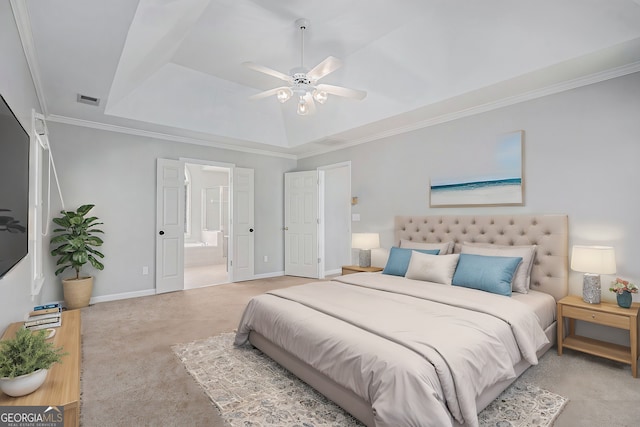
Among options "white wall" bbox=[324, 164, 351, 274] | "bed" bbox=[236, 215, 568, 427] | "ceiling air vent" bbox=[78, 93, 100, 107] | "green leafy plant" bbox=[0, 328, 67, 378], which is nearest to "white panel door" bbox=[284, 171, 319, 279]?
"white wall" bbox=[324, 164, 351, 274]

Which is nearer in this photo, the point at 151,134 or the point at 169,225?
the point at 151,134

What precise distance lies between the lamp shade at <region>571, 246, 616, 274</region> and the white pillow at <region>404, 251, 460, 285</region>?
992 mm

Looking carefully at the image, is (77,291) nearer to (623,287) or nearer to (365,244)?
(365,244)

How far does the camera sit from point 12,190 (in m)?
1.62

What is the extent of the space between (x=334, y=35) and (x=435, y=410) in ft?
11.6

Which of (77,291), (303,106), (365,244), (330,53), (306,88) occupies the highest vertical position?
(330,53)

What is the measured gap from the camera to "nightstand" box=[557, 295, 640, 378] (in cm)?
239

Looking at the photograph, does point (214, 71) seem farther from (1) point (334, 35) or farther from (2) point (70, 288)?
(2) point (70, 288)

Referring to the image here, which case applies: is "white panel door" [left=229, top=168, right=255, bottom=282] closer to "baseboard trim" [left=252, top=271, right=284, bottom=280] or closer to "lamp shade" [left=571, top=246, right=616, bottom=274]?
"baseboard trim" [left=252, top=271, right=284, bottom=280]

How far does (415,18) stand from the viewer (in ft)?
10.5

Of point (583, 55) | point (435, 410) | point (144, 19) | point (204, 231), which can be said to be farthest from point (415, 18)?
point (204, 231)

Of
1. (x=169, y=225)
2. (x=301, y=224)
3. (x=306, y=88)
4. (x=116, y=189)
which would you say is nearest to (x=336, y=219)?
(x=301, y=224)

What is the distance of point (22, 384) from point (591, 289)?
12.5 feet

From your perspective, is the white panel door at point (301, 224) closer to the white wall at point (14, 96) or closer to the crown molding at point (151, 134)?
the crown molding at point (151, 134)
